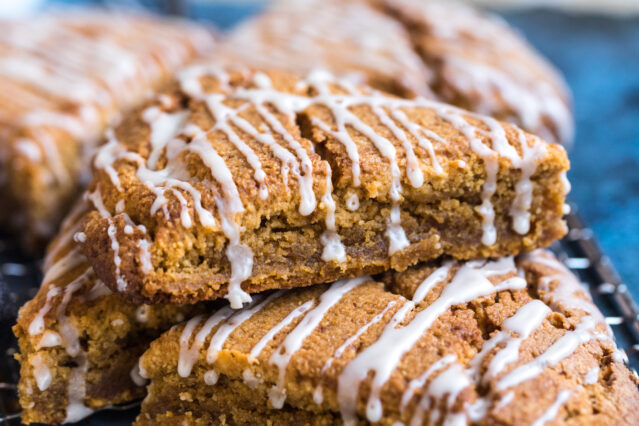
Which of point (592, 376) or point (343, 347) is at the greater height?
point (592, 376)

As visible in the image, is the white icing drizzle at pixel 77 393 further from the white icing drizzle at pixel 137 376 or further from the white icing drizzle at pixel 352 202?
the white icing drizzle at pixel 352 202

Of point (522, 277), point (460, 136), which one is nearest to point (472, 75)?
point (460, 136)

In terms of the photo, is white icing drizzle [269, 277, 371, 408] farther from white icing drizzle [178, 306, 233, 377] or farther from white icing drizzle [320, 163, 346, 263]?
white icing drizzle [178, 306, 233, 377]

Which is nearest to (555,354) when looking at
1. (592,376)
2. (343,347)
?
(592,376)

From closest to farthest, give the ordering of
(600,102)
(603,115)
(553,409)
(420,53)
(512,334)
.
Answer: (553,409) → (512,334) → (420,53) → (603,115) → (600,102)

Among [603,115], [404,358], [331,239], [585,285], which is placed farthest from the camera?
[603,115]

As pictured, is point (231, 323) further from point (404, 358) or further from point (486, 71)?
point (486, 71)
